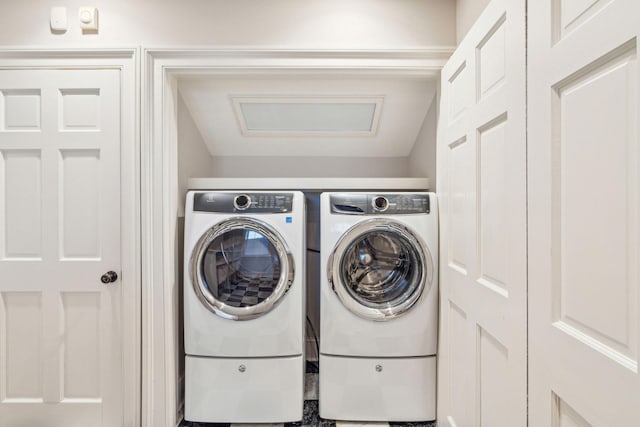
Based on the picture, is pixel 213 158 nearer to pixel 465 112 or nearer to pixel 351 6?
pixel 351 6

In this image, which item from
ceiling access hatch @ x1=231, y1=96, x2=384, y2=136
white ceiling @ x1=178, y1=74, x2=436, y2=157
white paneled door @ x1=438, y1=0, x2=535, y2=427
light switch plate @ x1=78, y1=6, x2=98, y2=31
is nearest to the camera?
white paneled door @ x1=438, y1=0, x2=535, y2=427

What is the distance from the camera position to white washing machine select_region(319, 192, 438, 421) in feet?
5.83

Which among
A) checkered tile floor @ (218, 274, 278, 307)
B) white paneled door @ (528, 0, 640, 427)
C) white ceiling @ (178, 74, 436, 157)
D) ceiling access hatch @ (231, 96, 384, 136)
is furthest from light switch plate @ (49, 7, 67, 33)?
white paneled door @ (528, 0, 640, 427)

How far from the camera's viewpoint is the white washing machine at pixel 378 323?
5.83ft

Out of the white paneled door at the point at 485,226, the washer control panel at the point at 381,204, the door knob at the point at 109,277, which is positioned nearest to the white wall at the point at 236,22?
the white paneled door at the point at 485,226

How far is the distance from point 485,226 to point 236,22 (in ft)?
4.97

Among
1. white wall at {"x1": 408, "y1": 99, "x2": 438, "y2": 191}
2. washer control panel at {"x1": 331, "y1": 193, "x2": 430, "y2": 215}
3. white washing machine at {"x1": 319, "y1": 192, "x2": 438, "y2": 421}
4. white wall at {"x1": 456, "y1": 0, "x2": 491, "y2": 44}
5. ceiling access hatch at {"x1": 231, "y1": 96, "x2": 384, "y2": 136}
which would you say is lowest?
white washing machine at {"x1": 319, "y1": 192, "x2": 438, "y2": 421}

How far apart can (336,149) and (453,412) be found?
1.69 m

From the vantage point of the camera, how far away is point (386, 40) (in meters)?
1.76

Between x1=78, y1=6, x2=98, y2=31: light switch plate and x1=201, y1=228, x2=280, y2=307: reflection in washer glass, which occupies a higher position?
x1=78, y1=6, x2=98, y2=31: light switch plate

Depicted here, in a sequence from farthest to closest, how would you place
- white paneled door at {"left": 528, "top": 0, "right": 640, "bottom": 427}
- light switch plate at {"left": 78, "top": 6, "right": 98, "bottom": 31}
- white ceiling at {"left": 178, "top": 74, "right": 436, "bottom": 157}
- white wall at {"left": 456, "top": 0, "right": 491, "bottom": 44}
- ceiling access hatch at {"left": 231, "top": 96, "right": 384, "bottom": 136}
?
ceiling access hatch at {"left": 231, "top": 96, "right": 384, "bottom": 136} → white ceiling at {"left": 178, "top": 74, "right": 436, "bottom": 157} → light switch plate at {"left": 78, "top": 6, "right": 98, "bottom": 31} → white wall at {"left": 456, "top": 0, "right": 491, "bottom": 44} → white paneled door at {"left": 528, "top": 0, "right": 640, "bottom": 427}

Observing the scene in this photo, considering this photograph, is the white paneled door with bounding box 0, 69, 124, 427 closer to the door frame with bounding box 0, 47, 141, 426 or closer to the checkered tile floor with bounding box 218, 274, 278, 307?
the door frame with bounding box 0, 47, 141, 426

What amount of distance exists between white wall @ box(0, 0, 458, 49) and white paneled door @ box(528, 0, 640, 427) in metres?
0.94

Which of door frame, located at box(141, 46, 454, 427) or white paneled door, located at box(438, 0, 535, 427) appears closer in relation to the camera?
white paneled door, located at box(438, 0, 535, 427)
